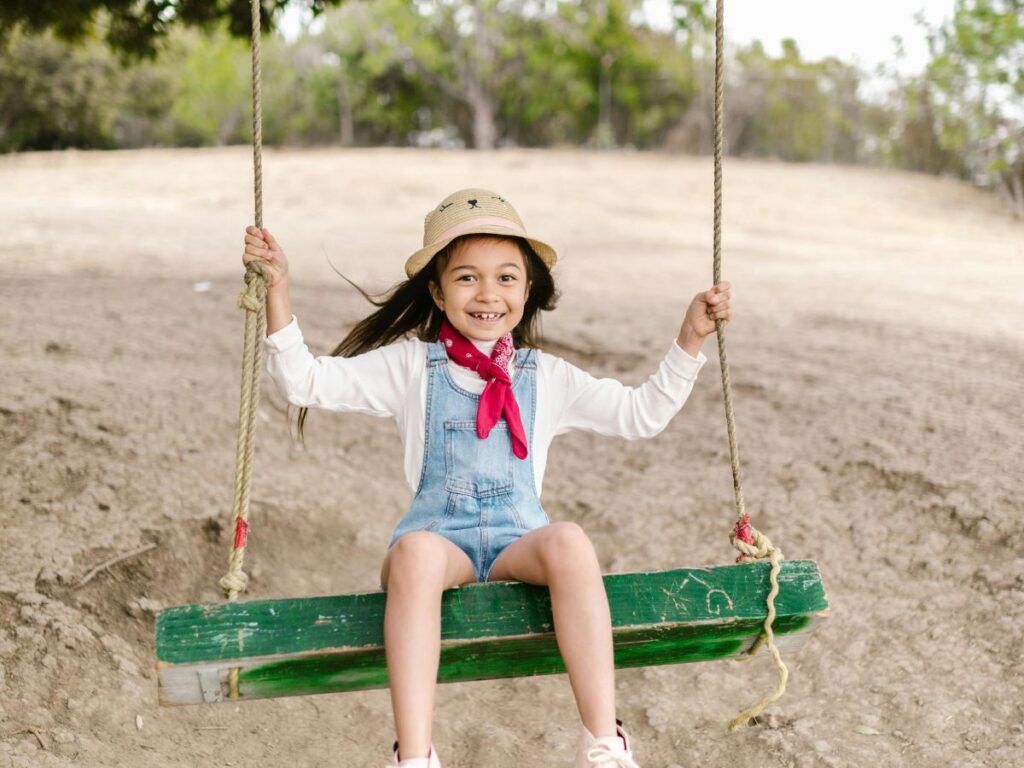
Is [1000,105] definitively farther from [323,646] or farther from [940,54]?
[323,646]

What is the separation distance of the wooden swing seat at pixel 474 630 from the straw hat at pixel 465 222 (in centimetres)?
81

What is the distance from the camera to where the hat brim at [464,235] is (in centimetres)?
240

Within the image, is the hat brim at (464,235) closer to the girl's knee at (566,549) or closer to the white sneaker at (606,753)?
the girl's knee at (566,549)

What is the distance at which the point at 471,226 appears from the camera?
7.91ft

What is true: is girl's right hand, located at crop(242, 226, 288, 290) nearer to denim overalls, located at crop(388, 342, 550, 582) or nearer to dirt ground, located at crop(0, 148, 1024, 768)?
denim overalls, located at crop(388, 342, 550, 582)

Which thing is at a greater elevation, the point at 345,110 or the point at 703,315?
the point at 345,110

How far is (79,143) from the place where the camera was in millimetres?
23875

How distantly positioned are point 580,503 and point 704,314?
6.24 feet

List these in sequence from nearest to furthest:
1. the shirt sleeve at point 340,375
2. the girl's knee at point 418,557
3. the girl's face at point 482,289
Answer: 1. the girl's knee at point 418,557
2. the shirt sleeve at point 340,375
3. the girl's face at point 482,289

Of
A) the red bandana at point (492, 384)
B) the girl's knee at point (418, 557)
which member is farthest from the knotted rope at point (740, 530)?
the girl's knee at point (418, 557)

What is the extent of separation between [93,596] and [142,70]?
2447 centimetres

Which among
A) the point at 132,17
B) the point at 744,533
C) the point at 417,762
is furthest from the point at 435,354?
the point at 132,17

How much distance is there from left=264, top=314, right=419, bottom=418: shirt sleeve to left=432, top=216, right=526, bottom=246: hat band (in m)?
0.28

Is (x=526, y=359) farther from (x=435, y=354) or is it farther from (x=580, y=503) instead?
(x=580, y=503)
